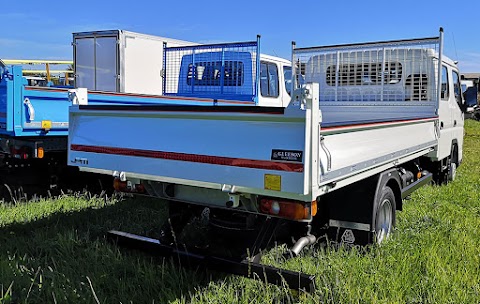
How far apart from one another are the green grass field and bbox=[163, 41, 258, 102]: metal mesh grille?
3416mm

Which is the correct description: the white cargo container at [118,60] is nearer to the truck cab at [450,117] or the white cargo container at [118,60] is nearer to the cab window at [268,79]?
the cab window at [268,79]

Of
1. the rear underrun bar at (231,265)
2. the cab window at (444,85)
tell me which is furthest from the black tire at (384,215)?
the cab window at (444,85)

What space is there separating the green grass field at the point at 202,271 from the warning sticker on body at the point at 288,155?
101 cm

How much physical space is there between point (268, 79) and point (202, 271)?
530cm

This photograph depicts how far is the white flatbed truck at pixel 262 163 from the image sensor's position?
9.64 ft

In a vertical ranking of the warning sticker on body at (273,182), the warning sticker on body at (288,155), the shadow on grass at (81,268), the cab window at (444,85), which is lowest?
the shadow on grass at (81,268)

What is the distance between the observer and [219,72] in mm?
8352

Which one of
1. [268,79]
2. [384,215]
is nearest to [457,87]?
[268,79]

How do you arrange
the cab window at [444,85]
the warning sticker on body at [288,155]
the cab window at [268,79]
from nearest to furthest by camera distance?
1. the warning sticker on body at [288,155]
2. the cab window at [444,85]
3. the cab window at [268,79]

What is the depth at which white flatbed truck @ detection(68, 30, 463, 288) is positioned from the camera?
9.64 feet

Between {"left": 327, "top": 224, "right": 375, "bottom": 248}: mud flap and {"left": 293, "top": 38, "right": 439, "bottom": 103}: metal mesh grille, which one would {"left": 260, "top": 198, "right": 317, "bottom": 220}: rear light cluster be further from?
{"left": 293, "top": 38, "right": 439, "bottom": 103}: metal mesh grille

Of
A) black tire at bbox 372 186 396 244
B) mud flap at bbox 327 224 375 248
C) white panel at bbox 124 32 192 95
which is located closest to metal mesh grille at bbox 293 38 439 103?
black tire at bbox 372 186 396 244

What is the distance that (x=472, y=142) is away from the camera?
54.1 feet

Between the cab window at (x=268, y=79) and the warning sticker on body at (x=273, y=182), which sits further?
the cab window at (x=268, y=79)
